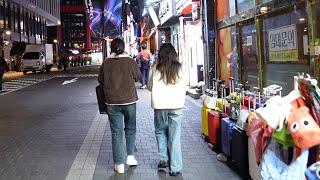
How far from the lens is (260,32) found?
8.24 meters

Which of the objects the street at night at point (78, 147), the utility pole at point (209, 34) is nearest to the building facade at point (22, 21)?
the street at night at point (78, 147)

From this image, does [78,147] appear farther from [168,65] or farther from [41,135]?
[168,65]

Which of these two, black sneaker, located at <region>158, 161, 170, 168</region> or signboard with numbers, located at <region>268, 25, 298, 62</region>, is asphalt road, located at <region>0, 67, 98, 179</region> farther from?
signboard with numbers, located at <region>268, 25, 298, 62</region>

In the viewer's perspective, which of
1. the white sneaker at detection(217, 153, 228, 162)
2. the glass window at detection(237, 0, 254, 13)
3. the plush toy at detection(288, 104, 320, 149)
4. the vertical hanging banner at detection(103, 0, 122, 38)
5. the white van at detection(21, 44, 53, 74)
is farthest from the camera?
the vertical hanging banner at detection(103, 0, 122, 38)

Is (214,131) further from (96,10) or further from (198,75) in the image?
(96,10)

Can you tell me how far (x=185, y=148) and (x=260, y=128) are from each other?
2.88 metres

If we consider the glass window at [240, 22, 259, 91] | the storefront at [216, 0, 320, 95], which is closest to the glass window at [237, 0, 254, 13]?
the storefront at [216, 0, 320, 95]

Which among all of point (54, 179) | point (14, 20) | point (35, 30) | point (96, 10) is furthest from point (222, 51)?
point (96, 10)

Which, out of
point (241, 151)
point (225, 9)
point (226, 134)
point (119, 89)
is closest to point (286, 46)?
point (226, 134)

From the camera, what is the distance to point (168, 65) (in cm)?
526

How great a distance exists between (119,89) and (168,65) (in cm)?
72

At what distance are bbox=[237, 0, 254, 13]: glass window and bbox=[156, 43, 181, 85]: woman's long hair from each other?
407 cm

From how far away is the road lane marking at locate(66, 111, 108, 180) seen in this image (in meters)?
5.64

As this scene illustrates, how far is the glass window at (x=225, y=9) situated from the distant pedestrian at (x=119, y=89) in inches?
212
